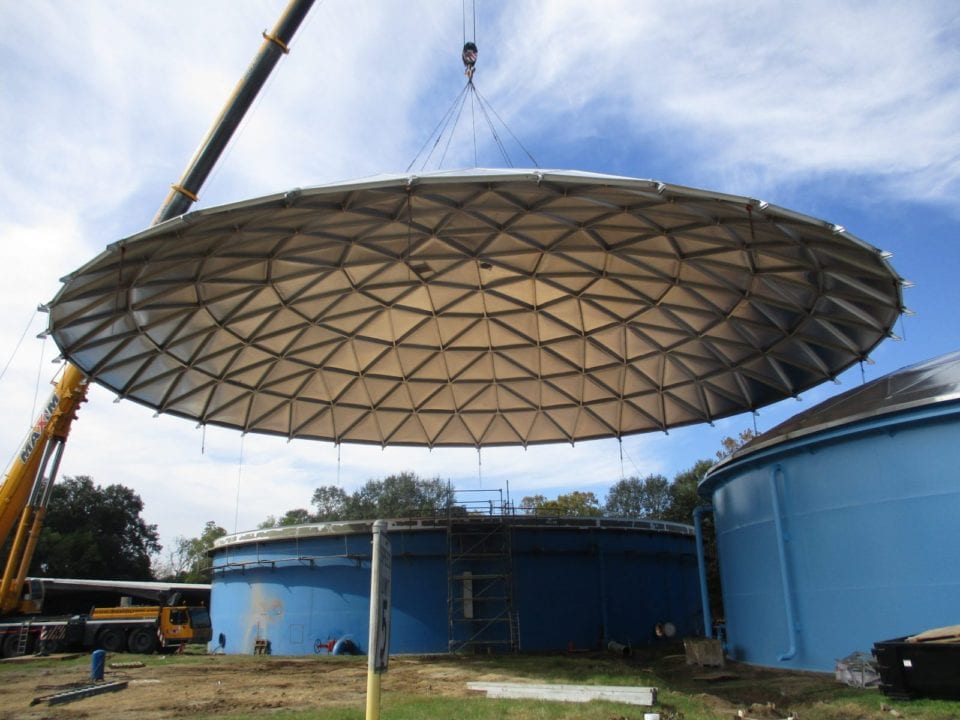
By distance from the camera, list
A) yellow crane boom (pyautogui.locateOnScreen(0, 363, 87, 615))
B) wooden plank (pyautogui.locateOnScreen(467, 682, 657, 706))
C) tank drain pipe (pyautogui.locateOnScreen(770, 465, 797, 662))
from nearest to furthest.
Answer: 1. wooden plank (pyautogui.locateOnScreen(467, 682, 657, 706))
2. tank drain pipe (pyautogui.locateOnScreen(770, 465, 797, 662))
3. yellow crane boom (pyautogui.locateOnScreen(0, 363, 87, 615))

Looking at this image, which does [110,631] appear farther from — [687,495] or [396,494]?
[396,494]

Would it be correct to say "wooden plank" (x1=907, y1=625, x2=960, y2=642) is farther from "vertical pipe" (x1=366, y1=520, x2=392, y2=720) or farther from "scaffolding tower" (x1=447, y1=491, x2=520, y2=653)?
"scaffolding tower" (x1=447, y1=491, x2=520, y2=653)

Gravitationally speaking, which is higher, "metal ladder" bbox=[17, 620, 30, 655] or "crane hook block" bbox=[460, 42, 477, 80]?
"crane hook block" bbox=[460, 42, 477, 80]

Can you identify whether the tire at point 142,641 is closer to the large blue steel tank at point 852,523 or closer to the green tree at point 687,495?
the large blue steel tank at point 852,523

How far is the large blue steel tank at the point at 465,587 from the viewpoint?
36.4 m

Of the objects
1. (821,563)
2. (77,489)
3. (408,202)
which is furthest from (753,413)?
(77,489)

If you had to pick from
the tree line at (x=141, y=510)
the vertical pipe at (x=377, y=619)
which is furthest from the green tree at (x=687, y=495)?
the vertical pipe at (x=377, y=619)

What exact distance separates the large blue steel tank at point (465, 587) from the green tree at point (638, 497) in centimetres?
6049

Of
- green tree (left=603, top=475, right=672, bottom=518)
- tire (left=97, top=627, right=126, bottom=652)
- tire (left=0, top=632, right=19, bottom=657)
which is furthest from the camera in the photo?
green tree (left=603, top=475, right=672, bottom=518)

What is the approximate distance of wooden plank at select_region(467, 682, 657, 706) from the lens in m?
16.5

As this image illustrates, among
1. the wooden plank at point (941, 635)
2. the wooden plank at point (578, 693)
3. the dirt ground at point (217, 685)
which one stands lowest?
the dirt ground at point (217, 685)

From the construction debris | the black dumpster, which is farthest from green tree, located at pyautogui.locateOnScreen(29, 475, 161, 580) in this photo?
the black dumpster

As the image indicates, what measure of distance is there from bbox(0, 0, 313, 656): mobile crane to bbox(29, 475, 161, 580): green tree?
134ft

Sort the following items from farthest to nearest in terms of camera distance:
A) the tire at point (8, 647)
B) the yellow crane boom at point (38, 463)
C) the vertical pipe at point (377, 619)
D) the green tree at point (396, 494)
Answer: the green tree at point (396, 494) < the tire at point (8, 647) < the yellow crane boom at point (38, 463) < the vertical pipe at point (377, 619)
